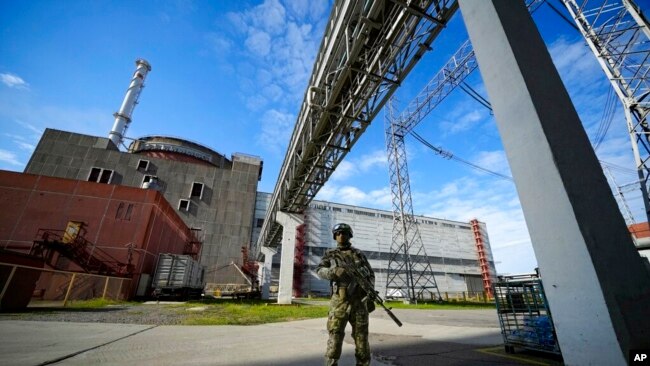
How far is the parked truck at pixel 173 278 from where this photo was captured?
16516mm

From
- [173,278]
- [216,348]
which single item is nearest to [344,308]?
[216,348]

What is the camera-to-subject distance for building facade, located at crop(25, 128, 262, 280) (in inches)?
1183

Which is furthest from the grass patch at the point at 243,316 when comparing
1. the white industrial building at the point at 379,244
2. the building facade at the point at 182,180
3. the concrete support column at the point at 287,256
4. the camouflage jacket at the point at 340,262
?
the white industrial building at the point at 379,244

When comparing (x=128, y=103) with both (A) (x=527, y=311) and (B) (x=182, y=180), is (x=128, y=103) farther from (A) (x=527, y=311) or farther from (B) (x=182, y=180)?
(A) (x=527, y=311)

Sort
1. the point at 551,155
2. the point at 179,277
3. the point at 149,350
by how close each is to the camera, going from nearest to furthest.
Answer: the point at 551,155, the point at 149,350, the point at 179,277

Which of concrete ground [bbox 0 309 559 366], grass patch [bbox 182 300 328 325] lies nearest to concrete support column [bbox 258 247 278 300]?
grass patch [bbox 182 300 328 325]

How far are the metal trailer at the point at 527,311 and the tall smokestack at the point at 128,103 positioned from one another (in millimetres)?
46008

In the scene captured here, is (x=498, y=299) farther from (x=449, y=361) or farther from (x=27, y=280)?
(x=27, y=280)

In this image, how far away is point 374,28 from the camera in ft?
23.4

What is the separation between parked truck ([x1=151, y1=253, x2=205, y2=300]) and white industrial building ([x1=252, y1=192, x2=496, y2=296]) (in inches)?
603

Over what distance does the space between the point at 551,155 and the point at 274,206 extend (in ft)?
56.4

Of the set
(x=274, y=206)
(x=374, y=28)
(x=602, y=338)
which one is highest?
(x=374, y=28)

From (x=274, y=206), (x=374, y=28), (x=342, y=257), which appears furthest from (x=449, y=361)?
(x=274, y=206)

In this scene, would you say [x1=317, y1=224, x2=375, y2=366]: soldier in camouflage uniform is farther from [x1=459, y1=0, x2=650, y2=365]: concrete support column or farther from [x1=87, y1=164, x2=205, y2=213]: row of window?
[x1=87, y1=164, x2=205, y2=213]: row of window
